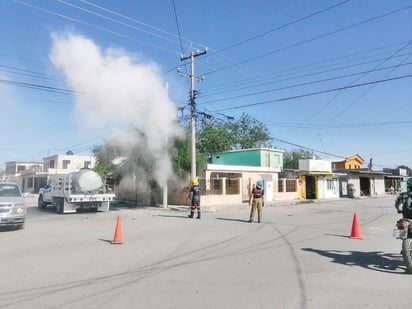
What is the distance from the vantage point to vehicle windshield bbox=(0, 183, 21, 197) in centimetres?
Answer: 1415

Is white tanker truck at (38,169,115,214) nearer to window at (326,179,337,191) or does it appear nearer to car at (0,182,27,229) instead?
car at (0,182,27,229)

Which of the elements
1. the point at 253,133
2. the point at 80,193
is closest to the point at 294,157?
the point at 253,133

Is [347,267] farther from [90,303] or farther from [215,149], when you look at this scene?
[215,149]

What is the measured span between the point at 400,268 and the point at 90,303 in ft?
18.4

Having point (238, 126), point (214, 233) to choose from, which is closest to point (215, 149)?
point (238, 126)

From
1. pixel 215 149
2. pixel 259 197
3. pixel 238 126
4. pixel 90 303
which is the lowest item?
pixel 90 303

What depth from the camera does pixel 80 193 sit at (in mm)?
22156

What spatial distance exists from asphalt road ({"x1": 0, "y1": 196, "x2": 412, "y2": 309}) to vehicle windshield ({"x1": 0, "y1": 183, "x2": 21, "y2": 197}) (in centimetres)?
274

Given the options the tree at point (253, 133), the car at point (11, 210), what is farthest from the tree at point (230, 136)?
the car at point (11, 210)

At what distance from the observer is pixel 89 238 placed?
38.1 ft

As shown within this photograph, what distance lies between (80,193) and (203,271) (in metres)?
16.6

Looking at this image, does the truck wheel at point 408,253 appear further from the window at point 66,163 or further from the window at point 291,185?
the window at point 66,163

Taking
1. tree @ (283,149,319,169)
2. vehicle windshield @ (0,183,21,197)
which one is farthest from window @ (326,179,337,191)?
vehicle windshield @ (0,183,21,197)

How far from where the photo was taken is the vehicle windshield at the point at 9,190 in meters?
14.1
